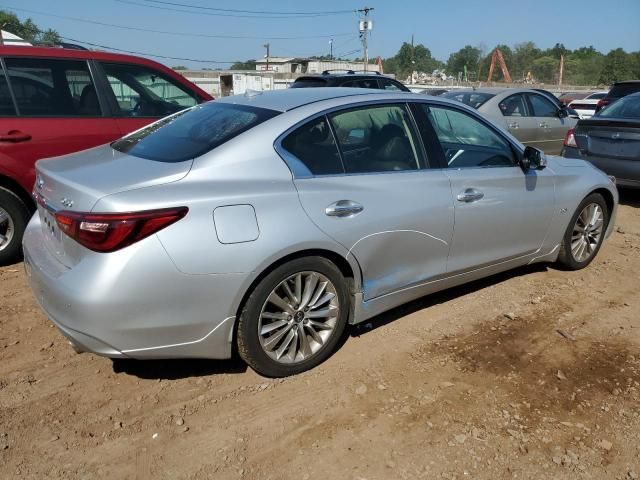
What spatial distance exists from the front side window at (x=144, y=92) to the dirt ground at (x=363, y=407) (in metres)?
2.17

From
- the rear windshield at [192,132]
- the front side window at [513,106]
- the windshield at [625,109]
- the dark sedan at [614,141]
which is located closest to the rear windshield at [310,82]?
the front side window at [513,106]

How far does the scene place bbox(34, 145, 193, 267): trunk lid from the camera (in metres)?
2.72

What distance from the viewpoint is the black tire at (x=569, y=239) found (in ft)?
15.5

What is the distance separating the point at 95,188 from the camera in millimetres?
2730

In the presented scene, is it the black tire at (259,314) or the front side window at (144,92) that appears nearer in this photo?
the black tire at (259,314)

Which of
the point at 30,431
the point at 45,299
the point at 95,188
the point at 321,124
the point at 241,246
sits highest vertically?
the point at 321,124

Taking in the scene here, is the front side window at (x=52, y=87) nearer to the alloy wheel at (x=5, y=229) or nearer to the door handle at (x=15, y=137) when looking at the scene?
the door handle at (x=15, y=137)

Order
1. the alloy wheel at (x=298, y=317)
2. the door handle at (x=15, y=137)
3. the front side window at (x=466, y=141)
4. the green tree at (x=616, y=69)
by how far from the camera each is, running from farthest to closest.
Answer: the green tree at (x=616, y=69)
the door handle at (x=15, y=137)
the front side window at (x=466, y=141)
the alloy wheel at (x=298, y=317)

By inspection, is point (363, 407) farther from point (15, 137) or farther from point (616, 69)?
point (616, 69)

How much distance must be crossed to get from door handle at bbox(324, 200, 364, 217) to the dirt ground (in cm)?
92

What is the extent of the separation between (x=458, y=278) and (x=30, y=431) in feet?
9.04

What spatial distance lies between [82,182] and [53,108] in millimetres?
2534

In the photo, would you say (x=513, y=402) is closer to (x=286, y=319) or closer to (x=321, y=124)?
(x=286, y=319)

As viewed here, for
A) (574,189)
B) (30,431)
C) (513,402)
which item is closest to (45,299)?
(30,431)
